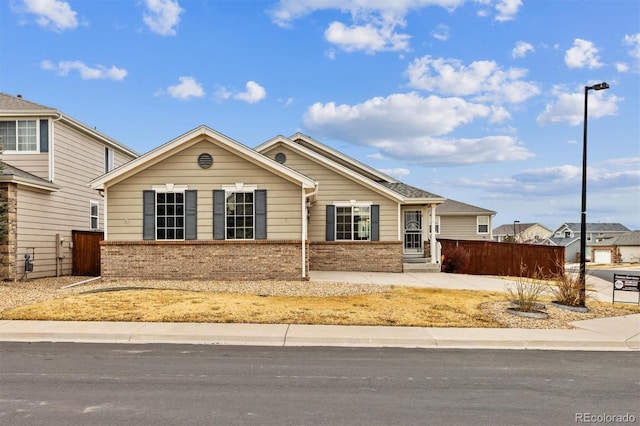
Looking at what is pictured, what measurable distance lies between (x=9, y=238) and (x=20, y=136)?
4653 millimetres

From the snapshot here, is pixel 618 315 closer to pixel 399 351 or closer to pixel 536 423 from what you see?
pixel 399 351

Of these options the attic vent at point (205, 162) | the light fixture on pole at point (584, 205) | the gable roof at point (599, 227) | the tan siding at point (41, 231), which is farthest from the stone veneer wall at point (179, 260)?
the gable roof at point (599, 227)

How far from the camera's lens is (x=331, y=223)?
21.7 meters

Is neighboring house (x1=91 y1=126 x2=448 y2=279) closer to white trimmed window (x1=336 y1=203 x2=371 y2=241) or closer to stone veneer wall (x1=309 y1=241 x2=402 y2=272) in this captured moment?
stone veneer wall (x1=309 y1=241 x2=402 y2=272)

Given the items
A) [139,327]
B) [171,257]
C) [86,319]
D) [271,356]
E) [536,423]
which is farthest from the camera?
[171,257]

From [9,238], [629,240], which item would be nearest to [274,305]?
[9,238]

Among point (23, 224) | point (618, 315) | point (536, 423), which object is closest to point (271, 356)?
point (536, 423)

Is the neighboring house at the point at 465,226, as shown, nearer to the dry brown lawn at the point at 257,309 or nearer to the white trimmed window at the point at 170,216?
the dry brown lawn at the point at 257,309

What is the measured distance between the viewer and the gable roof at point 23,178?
1609cm

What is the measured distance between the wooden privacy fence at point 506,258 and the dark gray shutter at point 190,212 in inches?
508

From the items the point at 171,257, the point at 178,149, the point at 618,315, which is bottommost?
Result: the point at 618,315

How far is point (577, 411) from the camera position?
18.3 ft

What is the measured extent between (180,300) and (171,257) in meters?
4.63

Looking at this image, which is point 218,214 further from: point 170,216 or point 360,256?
point 360,256
